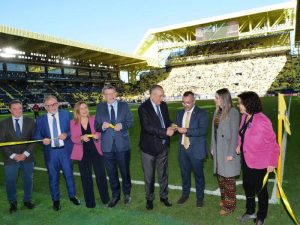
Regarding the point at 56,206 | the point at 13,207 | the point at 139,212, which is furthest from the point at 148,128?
the point at 13,207

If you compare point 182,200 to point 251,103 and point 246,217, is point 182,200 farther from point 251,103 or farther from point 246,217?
point 251,103

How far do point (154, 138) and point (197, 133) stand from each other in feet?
2.51

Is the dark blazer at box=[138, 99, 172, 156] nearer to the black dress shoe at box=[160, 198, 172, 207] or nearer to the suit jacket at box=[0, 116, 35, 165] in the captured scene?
the black dress shoe at box=[160, 198, 172, 207]

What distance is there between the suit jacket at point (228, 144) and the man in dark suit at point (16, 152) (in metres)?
3.51

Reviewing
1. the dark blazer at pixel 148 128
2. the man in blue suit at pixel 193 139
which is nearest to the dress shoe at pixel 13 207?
the dark blazer at pixel 148 128

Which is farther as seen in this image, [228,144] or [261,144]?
[228,144]

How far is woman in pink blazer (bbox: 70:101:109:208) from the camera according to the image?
19.7ft

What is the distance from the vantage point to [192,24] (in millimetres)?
68812

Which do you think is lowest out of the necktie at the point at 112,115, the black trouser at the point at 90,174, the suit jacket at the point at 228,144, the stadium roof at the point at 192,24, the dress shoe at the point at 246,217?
the dress shoe at the point at 246,217

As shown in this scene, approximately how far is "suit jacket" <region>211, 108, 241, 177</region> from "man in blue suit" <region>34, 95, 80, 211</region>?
2804 mm

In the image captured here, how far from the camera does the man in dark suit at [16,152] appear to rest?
594 cm

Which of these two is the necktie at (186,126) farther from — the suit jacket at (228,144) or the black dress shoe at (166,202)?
the black dress shoe at (166,202)

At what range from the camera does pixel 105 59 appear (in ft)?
229

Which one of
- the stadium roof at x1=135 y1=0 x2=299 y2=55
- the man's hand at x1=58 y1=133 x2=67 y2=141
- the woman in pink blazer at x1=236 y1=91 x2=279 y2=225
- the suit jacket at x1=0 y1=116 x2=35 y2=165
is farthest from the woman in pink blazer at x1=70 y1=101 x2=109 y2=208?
Result: the stadium roof at x1=135 y1=0 x2=299 y2=55
